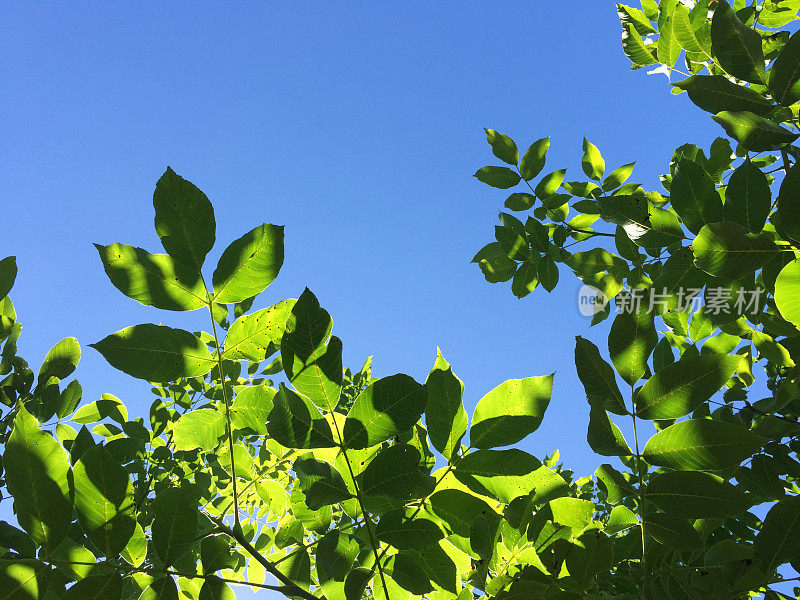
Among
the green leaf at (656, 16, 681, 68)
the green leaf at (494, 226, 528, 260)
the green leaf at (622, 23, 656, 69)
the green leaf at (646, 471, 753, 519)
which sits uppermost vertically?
the green leaf at (622, 23, 656, 69)

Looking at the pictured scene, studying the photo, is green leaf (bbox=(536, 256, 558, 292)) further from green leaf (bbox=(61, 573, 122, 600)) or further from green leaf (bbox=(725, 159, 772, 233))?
green leaf (bbox=(61, 573, 122, 600))

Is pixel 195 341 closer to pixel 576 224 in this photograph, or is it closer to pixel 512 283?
pixel 512 283

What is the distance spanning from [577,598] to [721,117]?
976mm

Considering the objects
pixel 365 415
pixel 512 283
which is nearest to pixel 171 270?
pixel 365 415

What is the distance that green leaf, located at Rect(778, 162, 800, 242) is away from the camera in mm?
999

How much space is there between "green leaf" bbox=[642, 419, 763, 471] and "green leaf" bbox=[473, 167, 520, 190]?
1.62 m

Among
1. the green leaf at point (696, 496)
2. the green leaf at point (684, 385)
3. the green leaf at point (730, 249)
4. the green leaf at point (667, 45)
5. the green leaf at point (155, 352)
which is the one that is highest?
the green leaf at point (667, 45)

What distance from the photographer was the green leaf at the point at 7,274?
1.45 metres

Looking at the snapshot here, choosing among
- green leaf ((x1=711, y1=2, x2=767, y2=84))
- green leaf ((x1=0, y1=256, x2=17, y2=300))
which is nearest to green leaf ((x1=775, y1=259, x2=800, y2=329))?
green leaf ((x1=711, y1=2, x2=767, y2=84))

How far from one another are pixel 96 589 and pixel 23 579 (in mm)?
119

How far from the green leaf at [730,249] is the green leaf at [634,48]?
1.69 metres

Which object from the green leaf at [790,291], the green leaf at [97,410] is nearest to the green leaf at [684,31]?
the green leaf at [790,291]

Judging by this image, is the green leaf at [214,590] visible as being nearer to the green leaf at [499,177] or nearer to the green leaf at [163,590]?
the green leaf at [163,590]

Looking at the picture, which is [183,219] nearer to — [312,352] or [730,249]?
[312,352]
